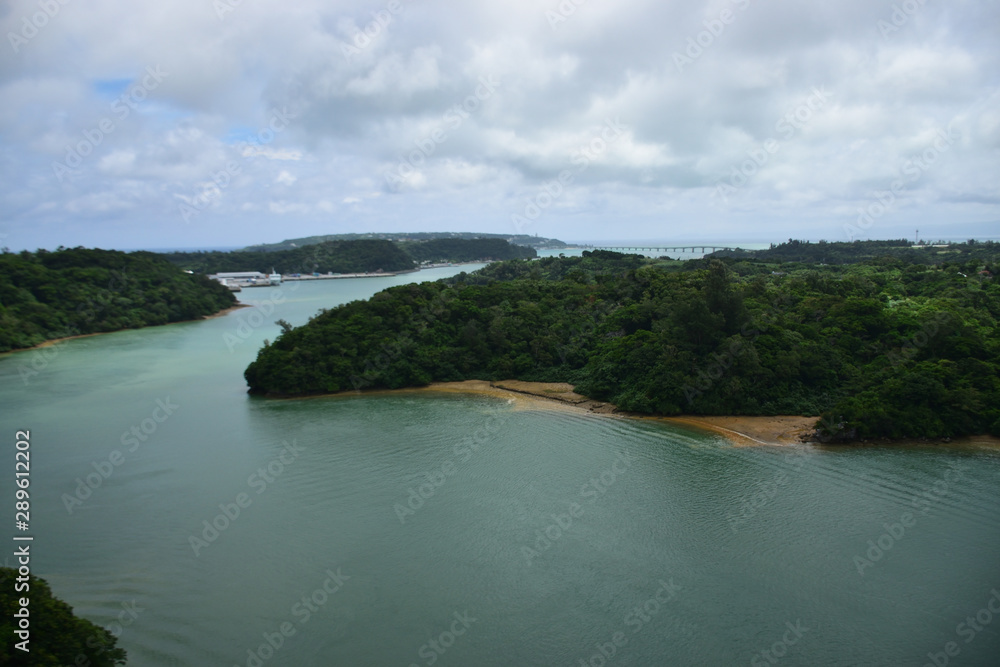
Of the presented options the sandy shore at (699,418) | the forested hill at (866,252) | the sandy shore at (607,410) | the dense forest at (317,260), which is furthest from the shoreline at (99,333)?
the forested hill at (866,252)

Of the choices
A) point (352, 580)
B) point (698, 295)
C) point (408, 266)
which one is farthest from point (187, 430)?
point (408, 266)

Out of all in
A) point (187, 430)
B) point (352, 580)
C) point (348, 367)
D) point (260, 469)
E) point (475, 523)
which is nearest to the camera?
point (352, 580)

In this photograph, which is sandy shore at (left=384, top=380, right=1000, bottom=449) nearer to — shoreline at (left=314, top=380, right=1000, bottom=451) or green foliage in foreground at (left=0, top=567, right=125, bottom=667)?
shoreline at (left=314, top=380, right=1000, bottom=451)

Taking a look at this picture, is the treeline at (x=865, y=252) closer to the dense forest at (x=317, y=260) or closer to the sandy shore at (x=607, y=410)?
the sandy shore at (x=607, y=410)

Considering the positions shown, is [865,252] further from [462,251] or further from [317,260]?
[317,260]

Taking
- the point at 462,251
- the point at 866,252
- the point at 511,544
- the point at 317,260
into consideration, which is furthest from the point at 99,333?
the point at 462,251

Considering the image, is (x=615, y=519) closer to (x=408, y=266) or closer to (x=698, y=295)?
(x=698, y=295)

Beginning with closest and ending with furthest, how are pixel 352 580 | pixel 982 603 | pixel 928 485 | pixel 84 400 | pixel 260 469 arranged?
1. pixel 982 603
2. pixel 352 580
3. pixel 928 485
4. pixel 260 469
5. pixel 84 400

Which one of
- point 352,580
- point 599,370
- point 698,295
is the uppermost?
point 698,295
